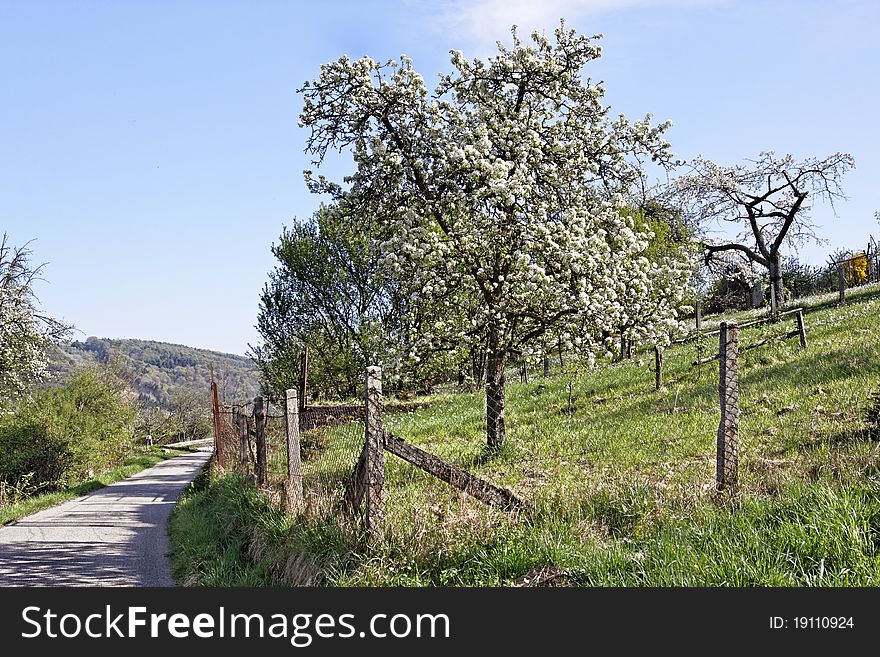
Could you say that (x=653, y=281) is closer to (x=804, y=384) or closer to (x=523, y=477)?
(x=804, y=384)

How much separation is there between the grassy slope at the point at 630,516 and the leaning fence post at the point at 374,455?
0.49 feet

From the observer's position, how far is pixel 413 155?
12.3 m

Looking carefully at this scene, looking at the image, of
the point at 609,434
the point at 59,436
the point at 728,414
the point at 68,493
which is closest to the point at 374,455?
the point at 728,414

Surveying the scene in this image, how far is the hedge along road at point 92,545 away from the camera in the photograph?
925 cm

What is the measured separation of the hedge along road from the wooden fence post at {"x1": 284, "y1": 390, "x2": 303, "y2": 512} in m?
1.86

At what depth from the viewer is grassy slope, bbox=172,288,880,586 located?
Answer: 5.09 m

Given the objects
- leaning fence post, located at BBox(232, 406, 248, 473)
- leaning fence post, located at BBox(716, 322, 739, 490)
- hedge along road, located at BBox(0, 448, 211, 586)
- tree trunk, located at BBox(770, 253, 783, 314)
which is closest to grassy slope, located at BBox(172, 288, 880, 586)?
leaning fence post, located at BBox(716, 322, 739, 490)

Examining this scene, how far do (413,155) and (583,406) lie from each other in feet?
26.6

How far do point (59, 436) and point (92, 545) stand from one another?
18.7m

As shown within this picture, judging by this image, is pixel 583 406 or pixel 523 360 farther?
pixel 583 406

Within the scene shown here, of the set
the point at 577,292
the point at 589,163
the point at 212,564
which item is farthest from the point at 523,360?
the point at 212,564

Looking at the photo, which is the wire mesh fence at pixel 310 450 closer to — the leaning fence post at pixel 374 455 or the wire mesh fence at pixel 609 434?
the wire mesh fence at pixel 609 434

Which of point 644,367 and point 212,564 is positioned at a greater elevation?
point 644,367

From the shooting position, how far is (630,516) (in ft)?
21.0
